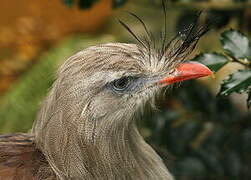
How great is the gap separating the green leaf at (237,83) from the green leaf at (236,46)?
5 centimetres

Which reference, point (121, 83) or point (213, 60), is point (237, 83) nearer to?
point (213, 60)

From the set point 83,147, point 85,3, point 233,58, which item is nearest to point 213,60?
point 233,58

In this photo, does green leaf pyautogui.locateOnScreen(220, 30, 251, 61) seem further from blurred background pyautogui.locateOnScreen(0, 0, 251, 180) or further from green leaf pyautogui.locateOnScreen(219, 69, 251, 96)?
blurred background pyautogui.locateOnScreen(0, 0, 251, 180)

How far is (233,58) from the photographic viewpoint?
1641 millimetres

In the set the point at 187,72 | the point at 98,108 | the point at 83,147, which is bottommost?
the point at 83,147

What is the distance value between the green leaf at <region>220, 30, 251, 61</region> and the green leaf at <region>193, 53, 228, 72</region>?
0.03 m

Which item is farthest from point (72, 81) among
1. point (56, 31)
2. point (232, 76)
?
point (56, 31)

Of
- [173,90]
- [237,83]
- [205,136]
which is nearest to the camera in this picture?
[237,83]

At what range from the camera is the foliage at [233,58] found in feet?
5.26

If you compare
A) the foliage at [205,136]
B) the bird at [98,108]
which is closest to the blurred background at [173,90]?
the foliage at [205,136]

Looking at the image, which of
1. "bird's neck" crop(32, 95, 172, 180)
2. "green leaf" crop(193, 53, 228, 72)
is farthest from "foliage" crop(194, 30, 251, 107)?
"bird's neck" crop(32, 95, 172, 180)

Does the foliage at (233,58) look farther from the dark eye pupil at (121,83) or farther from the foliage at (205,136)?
the foliage at (205,136)

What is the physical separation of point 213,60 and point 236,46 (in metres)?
0.07

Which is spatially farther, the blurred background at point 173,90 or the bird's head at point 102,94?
the blurred background at point 173,90
